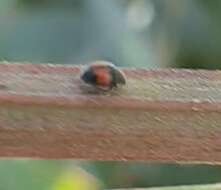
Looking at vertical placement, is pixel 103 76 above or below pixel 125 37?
above

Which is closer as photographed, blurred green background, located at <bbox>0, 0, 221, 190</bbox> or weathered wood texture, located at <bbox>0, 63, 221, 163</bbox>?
weathered wood texture, located at <bbox>0, 63, 221, 163</bbox>

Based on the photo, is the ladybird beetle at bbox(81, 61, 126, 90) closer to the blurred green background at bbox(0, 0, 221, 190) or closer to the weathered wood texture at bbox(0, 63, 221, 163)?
the weathered wood texture at bbox(0, 63, 221, 163)

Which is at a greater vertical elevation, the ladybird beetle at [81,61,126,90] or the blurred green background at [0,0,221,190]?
the ladybird beetle at [81,61,126,90]

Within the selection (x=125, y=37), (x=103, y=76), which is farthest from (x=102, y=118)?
(x=125, y=37)

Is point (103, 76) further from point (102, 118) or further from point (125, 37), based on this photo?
point (125, 37)

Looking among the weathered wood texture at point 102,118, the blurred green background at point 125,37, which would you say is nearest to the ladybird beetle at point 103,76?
the weathered wood texture at point 102,118

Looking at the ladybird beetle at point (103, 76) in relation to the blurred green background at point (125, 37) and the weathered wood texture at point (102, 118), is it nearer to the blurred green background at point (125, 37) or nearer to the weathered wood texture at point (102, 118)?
the weathered wood texture at point (102, 118)

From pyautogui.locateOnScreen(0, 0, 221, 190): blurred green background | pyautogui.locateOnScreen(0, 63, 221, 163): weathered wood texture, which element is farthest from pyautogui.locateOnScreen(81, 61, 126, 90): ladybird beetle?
pyautogui.locateOnScreen(0, 0, 221, 190): blurred green background

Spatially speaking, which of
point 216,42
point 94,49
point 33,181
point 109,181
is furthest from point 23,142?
point 216,42
